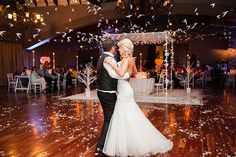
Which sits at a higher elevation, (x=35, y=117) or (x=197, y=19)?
(x=197, y=19)

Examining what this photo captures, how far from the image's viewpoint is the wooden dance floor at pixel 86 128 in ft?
13.2

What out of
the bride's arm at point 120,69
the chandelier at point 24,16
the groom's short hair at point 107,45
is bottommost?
the bride's arm at point 120,69

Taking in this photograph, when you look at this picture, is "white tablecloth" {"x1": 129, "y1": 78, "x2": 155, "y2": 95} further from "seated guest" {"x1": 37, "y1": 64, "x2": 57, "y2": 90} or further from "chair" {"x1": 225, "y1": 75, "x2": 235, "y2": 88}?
"chair" {"x1": 225, "y1": 75, "x2": 235, "y2": 88}

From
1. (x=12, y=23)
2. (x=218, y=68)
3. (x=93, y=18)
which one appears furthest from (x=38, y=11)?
(x=218, y=68)

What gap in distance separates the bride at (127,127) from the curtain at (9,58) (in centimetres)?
1340

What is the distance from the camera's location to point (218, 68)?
17.4 m

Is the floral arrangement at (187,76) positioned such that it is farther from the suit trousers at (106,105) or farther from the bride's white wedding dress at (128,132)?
the suit trousers at (106,105)

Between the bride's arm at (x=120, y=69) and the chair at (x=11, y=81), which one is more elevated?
the bride's arm at (x=120, y=69)

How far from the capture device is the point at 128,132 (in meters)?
3.62

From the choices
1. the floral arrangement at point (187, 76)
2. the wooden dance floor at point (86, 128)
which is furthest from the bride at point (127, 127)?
the floral arrangement at point (187, 76)

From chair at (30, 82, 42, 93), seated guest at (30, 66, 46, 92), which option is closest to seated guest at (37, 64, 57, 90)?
seated guest at (30, 66, 46, 92)

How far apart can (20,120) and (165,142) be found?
345cm

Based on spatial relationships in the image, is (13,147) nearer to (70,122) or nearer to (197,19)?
(70,122)

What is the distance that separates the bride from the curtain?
527 inches
